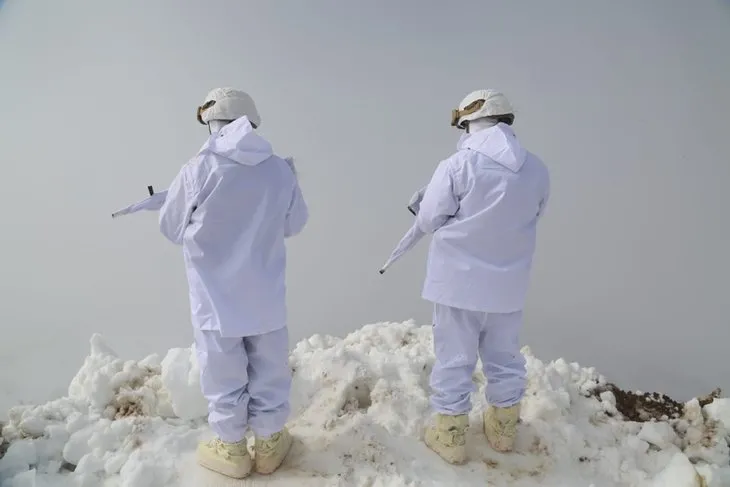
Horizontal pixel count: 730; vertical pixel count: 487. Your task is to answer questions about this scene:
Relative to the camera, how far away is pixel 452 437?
73.9 inches

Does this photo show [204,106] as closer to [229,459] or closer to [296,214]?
[296,214]

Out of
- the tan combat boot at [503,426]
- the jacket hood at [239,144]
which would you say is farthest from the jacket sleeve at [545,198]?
the jacket hood at [239,144]

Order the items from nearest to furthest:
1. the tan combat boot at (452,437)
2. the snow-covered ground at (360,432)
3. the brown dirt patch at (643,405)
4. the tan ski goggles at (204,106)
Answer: the tan ski goggles at (204,106) → the snow-covered ground at (360,432) → the tan combat boot at (452,437) → the brown dirt patch at (643,405)

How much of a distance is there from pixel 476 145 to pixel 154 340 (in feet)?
5.34

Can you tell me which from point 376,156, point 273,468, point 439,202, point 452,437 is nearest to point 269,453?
point 273,468

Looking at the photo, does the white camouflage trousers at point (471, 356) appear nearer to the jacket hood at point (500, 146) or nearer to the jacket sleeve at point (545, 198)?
the jacket sleeve at point (545, 198)

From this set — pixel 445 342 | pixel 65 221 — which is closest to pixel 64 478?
pixel 65 221

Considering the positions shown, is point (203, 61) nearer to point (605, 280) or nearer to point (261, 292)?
point (261, 292)

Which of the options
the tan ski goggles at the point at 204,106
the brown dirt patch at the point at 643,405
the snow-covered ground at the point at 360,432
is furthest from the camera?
the brown dirt patch at the point at 643,405

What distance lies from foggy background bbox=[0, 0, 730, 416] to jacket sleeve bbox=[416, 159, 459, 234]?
77 centimetres

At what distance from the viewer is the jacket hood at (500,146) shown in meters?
1.71

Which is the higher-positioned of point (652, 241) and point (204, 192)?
point (204, 192)

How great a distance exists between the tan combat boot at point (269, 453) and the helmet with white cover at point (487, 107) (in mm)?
1216

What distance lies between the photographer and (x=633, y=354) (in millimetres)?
2605
